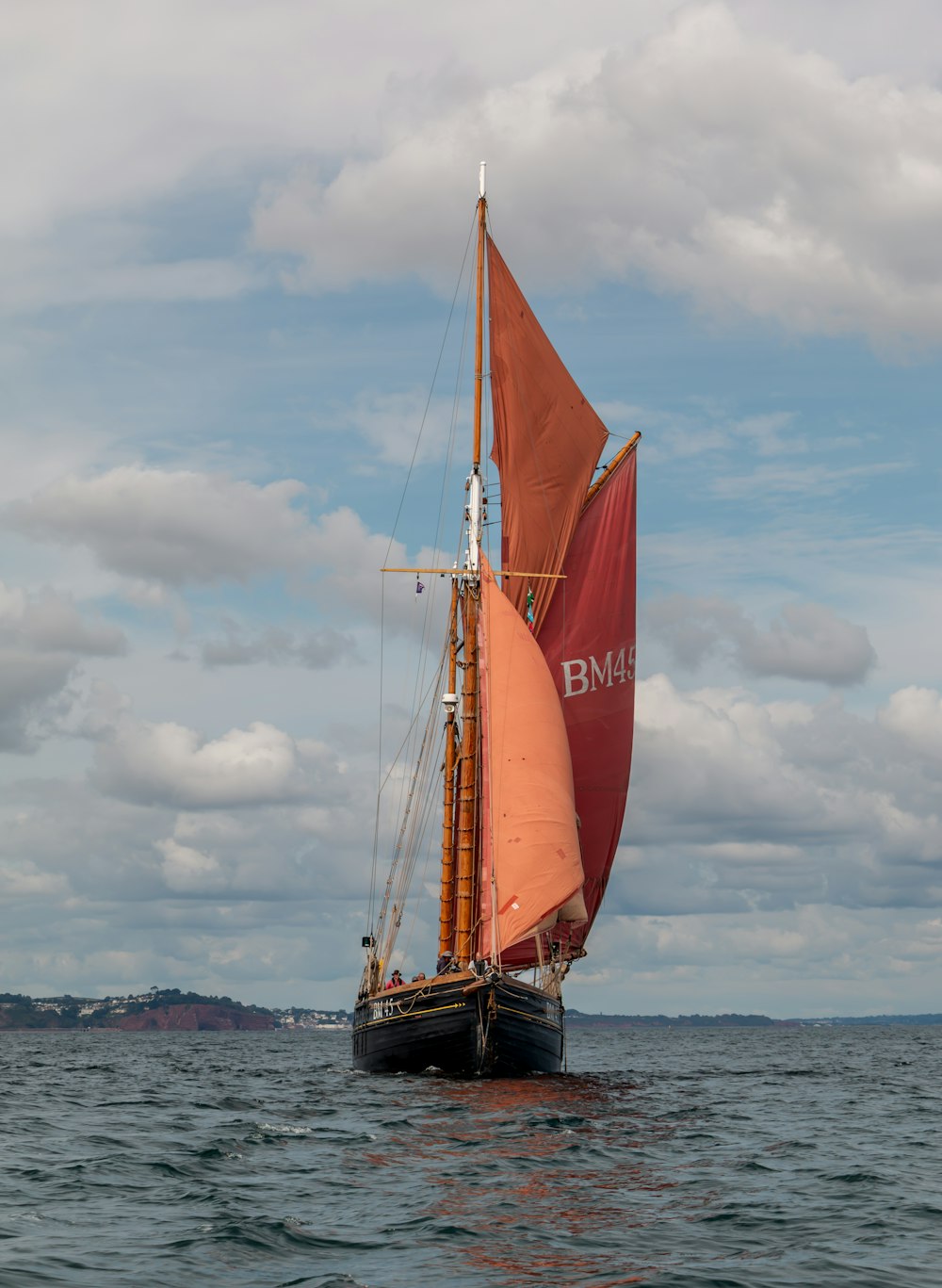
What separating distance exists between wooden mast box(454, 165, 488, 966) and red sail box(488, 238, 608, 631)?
79cm

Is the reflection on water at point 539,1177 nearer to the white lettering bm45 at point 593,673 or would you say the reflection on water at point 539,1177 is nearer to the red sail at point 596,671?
the red sail at point 596,671

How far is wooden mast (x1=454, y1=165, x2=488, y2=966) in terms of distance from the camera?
50.0 m

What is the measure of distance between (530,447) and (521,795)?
16359 millimetres

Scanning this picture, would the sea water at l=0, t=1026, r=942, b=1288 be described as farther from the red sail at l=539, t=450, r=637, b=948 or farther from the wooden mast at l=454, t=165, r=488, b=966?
the red sail at l=539, t=450, r=637, b=948

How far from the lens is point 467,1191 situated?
2375 cm

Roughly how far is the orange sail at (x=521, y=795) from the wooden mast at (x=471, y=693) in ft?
5.66

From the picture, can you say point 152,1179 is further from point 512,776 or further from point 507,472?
point 507,472

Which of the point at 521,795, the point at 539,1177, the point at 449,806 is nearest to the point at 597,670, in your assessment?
the point at 449,806

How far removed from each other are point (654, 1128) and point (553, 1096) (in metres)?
6.45

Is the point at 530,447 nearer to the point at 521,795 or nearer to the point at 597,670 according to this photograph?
the point at 597,670

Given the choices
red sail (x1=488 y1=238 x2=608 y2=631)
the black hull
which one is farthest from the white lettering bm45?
the black hull

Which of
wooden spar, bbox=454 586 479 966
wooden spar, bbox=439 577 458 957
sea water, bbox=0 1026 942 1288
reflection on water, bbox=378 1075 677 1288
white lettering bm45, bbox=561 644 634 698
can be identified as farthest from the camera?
white lettering bm45, bbox=561 644 634 698

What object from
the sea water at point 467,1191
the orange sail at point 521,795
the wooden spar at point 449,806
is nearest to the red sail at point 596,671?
the wooden spar at point 449,806

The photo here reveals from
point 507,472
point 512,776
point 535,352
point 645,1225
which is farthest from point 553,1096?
point 535,352
